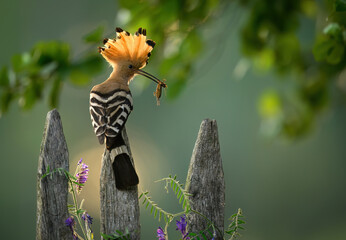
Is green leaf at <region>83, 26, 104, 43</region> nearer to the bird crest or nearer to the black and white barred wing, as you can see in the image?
the bird crest

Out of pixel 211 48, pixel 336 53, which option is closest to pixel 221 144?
pixel 211 48

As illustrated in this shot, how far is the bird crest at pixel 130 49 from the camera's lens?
1574 mm

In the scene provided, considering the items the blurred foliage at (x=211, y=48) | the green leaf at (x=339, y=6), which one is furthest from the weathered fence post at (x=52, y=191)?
the green leaf at (x=339, y=6)

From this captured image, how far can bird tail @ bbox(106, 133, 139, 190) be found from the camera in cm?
152

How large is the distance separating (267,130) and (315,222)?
3.93m

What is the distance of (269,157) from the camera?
7938mm

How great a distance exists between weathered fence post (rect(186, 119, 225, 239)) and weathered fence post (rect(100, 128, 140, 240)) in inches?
6.8

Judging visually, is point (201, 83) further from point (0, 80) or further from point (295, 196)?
point (0, 80)

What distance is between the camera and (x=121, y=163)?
1519mm

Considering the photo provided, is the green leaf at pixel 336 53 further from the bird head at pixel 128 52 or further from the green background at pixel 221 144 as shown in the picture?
the green background at pixel 221 144

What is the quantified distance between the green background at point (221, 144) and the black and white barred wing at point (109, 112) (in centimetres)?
485

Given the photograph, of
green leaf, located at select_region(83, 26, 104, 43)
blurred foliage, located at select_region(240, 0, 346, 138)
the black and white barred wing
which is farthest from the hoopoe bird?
blurred foliage, located at select_region(240, 0, 346, 138)

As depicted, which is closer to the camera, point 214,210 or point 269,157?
point 214,210

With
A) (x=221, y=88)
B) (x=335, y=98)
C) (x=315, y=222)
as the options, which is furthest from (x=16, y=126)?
(x=335, y=98)
